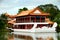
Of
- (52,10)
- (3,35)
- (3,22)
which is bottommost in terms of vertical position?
(3,35)

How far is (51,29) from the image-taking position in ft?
24.3

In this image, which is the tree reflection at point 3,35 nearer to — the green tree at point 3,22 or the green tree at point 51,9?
the green tree at point 3,22

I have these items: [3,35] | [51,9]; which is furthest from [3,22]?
[51,9]

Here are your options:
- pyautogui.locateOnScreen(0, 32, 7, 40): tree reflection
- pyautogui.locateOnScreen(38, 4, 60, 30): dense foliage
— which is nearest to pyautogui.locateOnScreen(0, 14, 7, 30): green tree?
pyautogui.locateOnScreen(0, 32, 7, 40): tree reflection

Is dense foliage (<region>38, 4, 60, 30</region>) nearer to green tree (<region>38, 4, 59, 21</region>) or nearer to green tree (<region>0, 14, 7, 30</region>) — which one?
green tree (<region>38, 4, 59, 21</region>)

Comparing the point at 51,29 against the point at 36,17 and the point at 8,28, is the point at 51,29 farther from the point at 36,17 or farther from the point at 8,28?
the point at 8,28

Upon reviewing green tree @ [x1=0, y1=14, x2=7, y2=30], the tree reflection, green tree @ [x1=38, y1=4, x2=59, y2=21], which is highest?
green tree @ [x1=38, y1=4, x2=59, y2=21]

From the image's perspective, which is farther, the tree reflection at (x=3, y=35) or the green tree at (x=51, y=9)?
the green tree at (x=51, y=9)

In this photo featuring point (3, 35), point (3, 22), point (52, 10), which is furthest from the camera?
point (52, 10)

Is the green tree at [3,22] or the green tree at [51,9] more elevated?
the green tree at [51,9]

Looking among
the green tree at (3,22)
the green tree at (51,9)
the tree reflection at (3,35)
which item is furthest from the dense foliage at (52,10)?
the tree reflection at (3,35)

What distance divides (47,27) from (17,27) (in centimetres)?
62

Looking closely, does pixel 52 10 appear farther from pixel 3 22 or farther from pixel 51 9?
pixel 3 22

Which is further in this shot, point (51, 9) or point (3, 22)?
point (51, 9)
